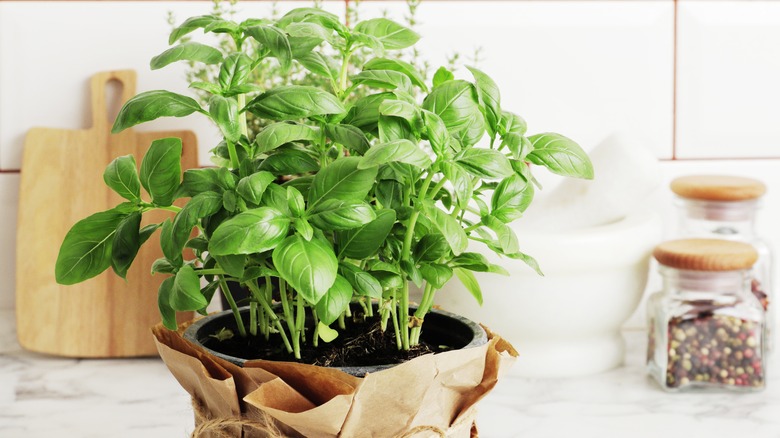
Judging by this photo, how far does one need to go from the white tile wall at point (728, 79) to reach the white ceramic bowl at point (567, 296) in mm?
261

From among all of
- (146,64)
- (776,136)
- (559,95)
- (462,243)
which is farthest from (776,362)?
(146,64)

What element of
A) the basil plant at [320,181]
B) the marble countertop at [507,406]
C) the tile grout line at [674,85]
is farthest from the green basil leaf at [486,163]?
the tile grout line at [674,85]

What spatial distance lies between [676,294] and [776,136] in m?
0.38

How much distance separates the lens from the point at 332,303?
0.52 meters

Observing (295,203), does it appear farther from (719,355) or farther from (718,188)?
(718,188)

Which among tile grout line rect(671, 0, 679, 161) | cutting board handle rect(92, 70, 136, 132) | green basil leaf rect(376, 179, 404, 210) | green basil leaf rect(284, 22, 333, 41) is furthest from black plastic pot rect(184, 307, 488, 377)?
tile grout line rect(671, 0, 679, 161)

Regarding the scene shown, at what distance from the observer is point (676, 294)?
103 cm

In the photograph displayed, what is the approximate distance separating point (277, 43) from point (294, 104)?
0.04 metres

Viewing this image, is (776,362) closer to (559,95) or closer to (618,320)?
(618,320)

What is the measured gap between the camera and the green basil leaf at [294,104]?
53cm

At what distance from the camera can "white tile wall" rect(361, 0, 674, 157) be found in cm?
121

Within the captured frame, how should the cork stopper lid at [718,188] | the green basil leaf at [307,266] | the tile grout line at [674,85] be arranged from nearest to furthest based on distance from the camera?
the green basil leaf at [307,266], the cork stopper lid at [718,188], the tile grout line at [674,85]

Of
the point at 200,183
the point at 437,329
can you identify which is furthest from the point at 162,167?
the point at 437,329

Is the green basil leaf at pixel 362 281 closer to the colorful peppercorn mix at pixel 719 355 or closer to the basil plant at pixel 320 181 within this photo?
the basil plant at pixel 320 181
